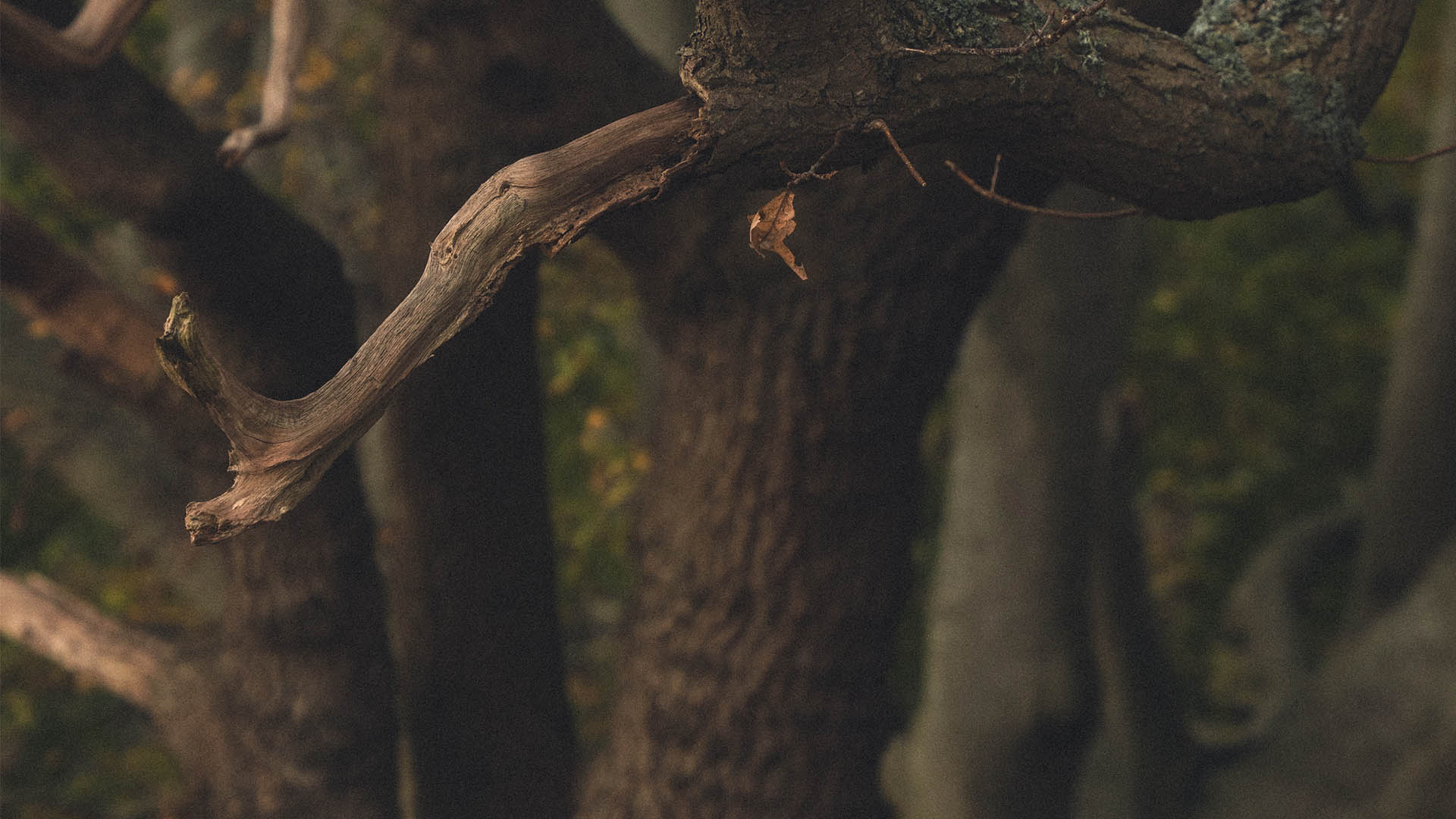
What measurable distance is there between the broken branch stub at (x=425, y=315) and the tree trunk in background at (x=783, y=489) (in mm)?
948

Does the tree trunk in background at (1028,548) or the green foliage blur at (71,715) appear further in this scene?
the green foliage blur at (71,715)

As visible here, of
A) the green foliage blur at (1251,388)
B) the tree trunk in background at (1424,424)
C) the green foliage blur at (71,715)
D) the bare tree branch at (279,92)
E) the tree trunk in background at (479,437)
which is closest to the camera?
the bare tree branch at (279,92)

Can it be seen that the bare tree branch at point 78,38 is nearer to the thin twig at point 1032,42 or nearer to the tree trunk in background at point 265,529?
the tree trunk in background at point 265,529

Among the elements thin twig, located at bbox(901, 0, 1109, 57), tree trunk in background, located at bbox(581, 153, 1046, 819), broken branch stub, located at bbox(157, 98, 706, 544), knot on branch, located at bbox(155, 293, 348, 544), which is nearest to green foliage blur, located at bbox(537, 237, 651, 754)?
tree trunk in background, located at bbox(581, 153, 1046, 819)

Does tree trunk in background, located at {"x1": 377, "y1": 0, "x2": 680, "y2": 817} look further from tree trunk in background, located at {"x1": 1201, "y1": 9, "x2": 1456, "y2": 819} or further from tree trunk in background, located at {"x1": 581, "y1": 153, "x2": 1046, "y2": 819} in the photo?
tree trunk in background, located at {"x1": 1201, "y1": 9, "x2": 1456, "y2": 819}

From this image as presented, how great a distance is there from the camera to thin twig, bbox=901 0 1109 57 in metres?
1.62

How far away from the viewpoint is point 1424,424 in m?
4.23

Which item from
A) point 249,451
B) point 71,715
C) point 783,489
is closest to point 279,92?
point 783,489

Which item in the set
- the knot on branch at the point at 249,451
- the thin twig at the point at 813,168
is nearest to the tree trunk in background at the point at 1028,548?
the thin twig at the point at 813,168

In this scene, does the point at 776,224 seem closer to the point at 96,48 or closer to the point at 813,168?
the point at 813,168

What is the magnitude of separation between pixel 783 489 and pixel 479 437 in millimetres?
715

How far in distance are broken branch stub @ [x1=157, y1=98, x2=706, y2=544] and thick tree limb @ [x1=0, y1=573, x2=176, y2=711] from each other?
1882 millimetres

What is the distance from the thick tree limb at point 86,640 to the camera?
118 inches

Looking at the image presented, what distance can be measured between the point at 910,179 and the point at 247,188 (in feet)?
4.40
